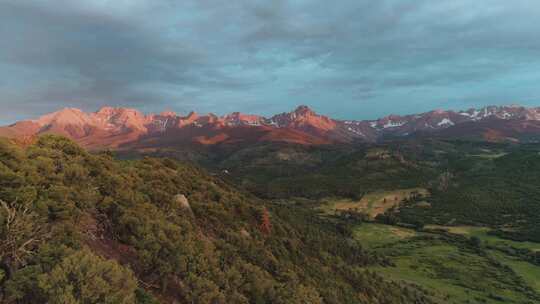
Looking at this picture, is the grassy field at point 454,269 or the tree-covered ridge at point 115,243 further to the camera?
the grassy field at point 454,269

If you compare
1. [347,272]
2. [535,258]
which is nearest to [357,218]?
[535,258]

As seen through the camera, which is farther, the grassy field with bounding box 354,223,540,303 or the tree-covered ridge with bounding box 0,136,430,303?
the grassy field with bounding box 354,223,540,303

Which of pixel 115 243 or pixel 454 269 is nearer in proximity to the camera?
pixel 115 243

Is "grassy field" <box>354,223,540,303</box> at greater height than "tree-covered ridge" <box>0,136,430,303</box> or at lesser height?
lesser

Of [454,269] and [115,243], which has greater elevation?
[115,243]

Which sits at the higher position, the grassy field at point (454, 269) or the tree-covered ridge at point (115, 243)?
the tree-covered ridge at point (115, 243)
